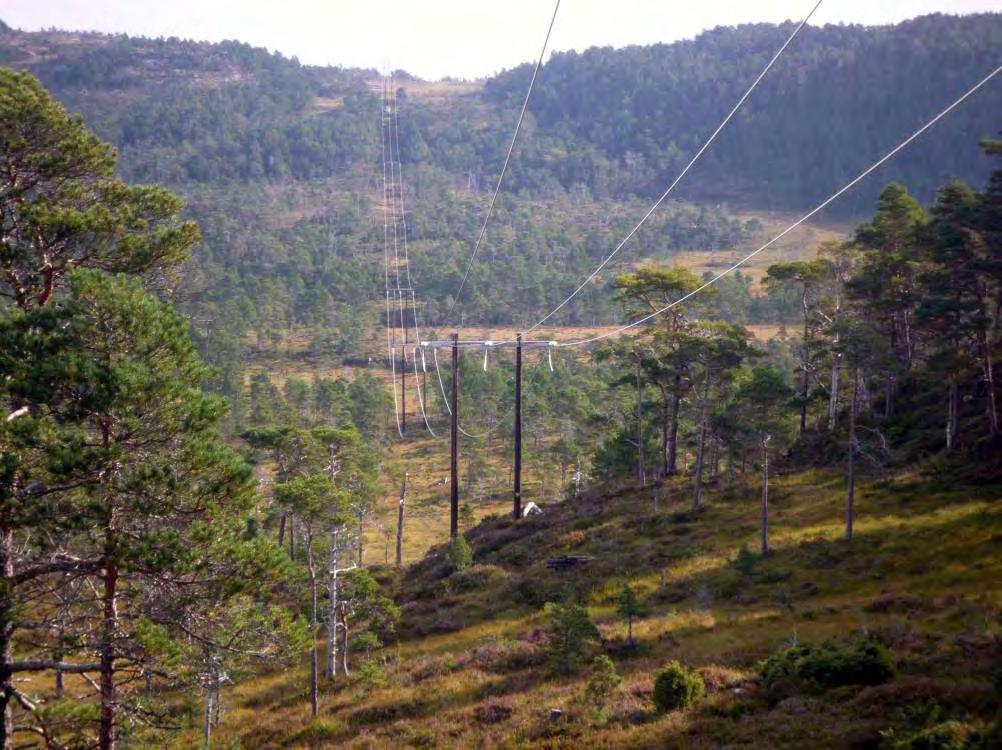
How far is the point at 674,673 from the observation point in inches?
625

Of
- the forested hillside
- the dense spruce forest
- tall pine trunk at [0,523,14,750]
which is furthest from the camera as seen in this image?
the forested hillside

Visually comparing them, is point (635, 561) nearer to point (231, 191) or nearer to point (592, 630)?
point (592, 630)

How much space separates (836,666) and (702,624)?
26.3ft

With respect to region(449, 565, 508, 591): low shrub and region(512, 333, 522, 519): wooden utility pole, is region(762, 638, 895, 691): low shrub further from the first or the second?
region(512, 333, 522, 519): wooden utility pole

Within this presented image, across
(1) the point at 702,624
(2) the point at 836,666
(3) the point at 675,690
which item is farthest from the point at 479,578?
(2) the point at 836,666

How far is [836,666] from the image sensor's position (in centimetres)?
1468

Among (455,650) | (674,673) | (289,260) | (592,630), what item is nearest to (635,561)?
(455,650)

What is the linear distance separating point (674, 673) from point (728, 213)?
15537 centimetres

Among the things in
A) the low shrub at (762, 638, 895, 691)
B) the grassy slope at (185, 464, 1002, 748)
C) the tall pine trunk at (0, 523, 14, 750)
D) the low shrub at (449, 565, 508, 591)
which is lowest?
the low shrub at (449, 565, 508, 591)

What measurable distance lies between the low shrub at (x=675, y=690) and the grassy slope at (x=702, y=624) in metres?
0.31

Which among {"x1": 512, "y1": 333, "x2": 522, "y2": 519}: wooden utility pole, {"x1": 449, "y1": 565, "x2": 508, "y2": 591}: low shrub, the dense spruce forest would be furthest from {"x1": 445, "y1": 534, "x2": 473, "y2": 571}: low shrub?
{"x1": 512, "y1": 333, "x2": 522, "y2": 519}: wooden utility pole

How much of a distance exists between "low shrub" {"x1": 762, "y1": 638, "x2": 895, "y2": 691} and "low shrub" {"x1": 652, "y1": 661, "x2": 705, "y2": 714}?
1322 mm

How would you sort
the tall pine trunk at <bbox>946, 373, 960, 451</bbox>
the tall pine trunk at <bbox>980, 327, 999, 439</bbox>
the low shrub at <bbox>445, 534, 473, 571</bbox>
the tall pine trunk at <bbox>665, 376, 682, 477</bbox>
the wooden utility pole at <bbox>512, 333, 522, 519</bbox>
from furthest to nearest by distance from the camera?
the tall pine trunk at <bbox>665, 376, 682, 477</bbox>
the wooden utility pole at <bbox>512, 333, 522, 519</bbox>
the low shrub at <bbox>445, 534, 473, 571</bbox>
the tall pine trunk at <bbox>946, 373, 960, 451</bbox>
the tall pine trunk at <bbox>980, 327, 999, 439</bbox>

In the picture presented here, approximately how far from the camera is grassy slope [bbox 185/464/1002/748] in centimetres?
1430
